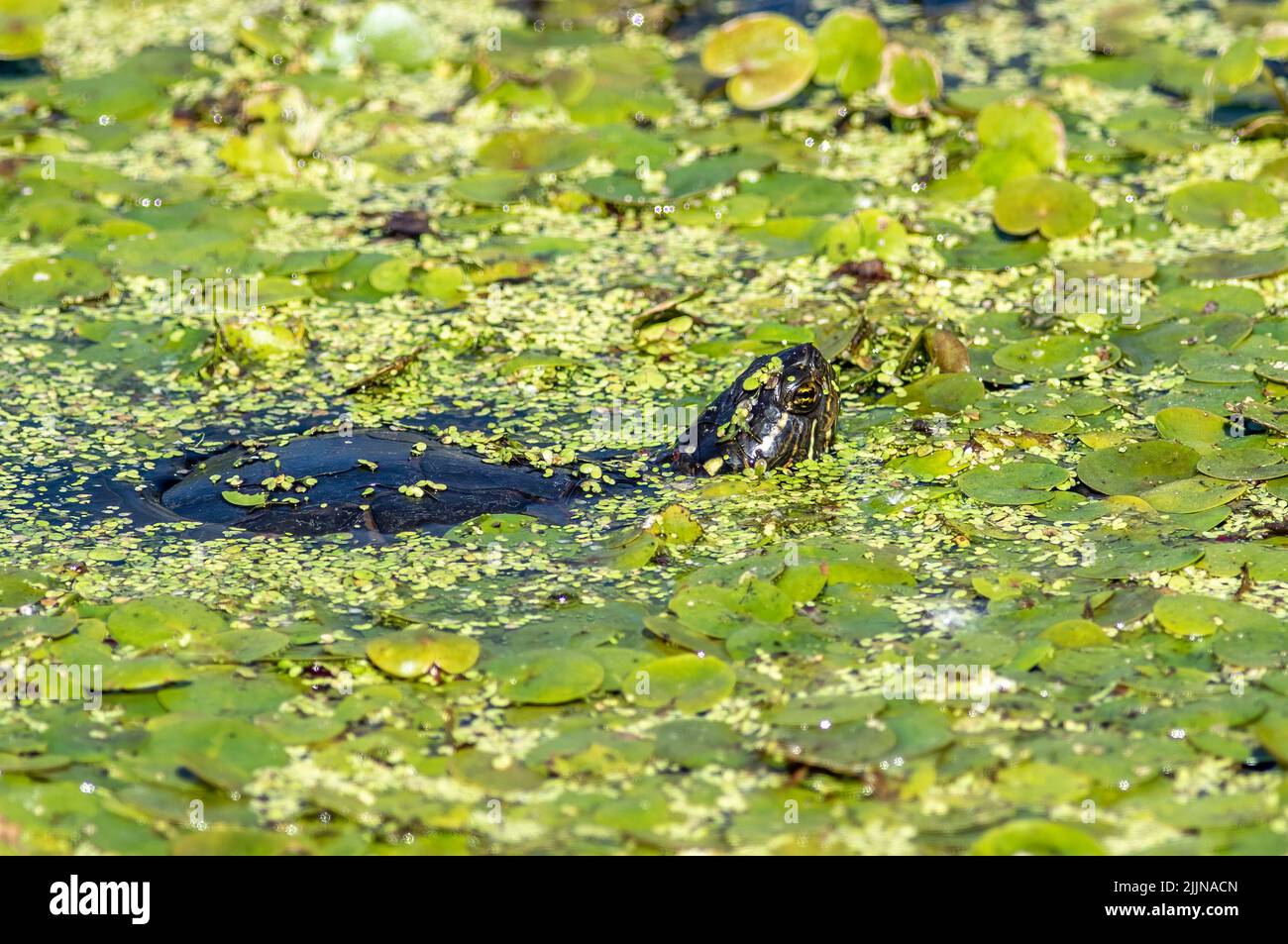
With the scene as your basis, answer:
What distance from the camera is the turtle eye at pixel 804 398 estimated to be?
214 inches

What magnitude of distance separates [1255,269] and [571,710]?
3.91 m

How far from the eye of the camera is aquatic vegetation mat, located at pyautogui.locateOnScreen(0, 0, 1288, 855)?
3789mm

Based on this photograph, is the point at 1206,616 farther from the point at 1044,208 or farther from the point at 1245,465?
the point at 1044,208

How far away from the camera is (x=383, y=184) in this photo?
7.92 m

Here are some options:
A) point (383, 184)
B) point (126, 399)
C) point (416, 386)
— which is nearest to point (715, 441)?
point (416, 386)

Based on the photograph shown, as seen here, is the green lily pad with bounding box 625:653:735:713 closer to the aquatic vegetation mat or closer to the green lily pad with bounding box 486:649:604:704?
the aquatic vegetation mat

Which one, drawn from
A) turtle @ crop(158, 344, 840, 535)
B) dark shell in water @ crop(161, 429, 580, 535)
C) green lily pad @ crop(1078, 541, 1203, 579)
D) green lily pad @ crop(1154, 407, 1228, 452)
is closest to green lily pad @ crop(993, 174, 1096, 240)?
green lily pad @ crop(1154, 407, 1228, 452)

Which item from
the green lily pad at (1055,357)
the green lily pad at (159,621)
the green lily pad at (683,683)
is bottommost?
the green lily pad at (683,683)

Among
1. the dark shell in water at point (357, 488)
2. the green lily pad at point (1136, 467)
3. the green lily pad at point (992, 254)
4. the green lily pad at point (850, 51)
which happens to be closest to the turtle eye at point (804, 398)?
the dark shell in water at point (357, 488)

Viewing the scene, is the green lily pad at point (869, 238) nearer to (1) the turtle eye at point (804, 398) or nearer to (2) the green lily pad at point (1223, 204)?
(2) the green lily pad at point (1223, 204)

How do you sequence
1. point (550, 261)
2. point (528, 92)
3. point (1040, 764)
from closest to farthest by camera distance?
point (1040, 764) → point (550, 261) → point (528, 92)

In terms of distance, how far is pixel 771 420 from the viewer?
5477mm

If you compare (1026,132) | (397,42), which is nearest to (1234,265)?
(1026,132)

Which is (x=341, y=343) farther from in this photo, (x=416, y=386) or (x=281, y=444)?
(x=281, y=444)
